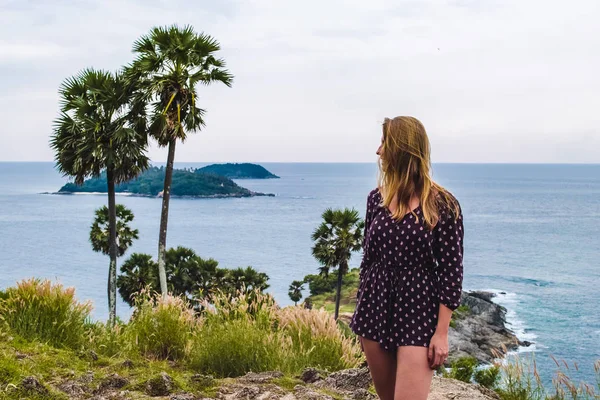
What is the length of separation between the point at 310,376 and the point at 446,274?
3058 mm

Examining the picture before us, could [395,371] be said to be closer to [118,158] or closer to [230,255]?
[118,158]

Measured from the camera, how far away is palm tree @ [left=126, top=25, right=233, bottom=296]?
22.6 meters

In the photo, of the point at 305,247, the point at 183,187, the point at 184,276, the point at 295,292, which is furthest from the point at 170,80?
the point at 183,187

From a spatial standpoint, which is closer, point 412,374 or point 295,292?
point 412,374

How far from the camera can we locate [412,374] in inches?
120

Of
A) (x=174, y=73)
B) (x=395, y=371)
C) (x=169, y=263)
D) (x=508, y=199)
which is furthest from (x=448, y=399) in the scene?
(x=508, y=199)

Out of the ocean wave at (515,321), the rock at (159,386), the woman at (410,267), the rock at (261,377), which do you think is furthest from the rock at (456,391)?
the ocean wave at (515,321)

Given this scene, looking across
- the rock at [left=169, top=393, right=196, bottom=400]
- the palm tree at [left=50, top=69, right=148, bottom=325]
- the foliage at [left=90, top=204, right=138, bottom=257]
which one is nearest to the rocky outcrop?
the foliage at [left=90, top=204, right=138, bottom=257]

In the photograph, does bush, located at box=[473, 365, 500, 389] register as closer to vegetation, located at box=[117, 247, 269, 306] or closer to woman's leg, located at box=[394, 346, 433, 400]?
woman's leg, located at box=[394, 346, 433, 400]

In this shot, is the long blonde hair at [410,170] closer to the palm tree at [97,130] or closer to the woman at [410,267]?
the woman at [410,267]

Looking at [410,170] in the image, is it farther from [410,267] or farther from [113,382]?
[113,382]

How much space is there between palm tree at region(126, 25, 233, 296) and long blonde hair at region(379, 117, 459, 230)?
1979cm

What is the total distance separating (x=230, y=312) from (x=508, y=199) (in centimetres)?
17973

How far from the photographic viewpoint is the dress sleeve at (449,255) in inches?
120
